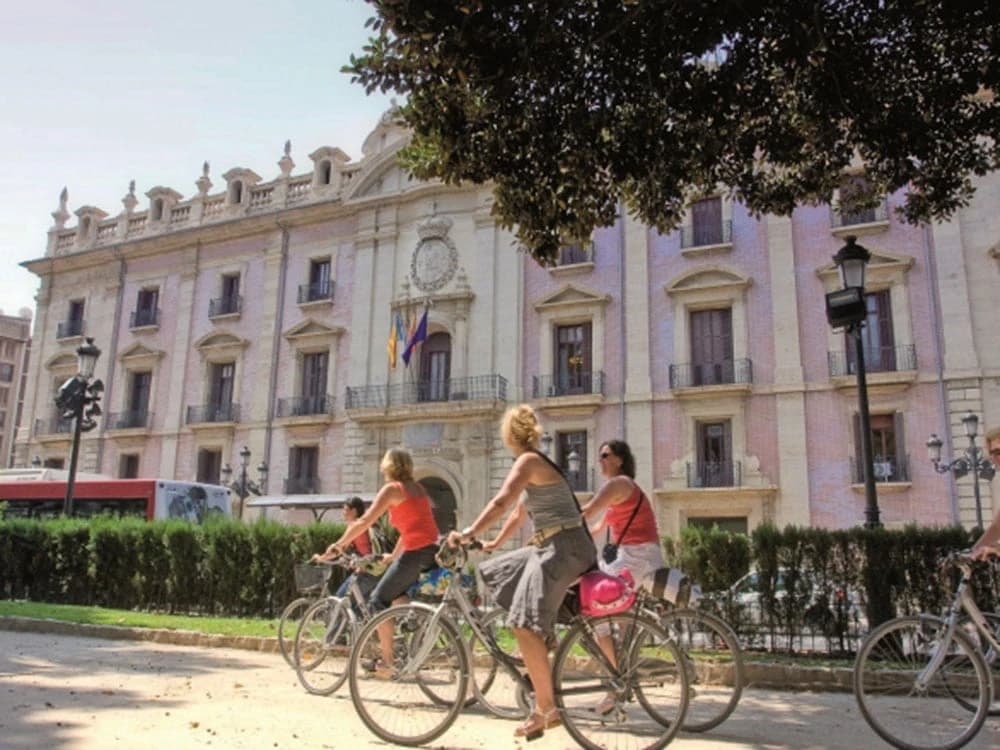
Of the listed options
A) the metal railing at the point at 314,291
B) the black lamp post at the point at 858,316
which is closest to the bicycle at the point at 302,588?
the black lamp post at the point at 858,316

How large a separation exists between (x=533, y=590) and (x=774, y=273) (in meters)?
19.9

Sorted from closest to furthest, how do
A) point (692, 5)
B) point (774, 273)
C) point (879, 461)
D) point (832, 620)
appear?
Answer: point (692, 5), point (832, 620), point (879, 461), point (774, 273)

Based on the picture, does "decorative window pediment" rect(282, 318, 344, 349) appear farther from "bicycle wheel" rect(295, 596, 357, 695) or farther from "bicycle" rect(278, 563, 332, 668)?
"bicycle wheel" rect(295, 596, 357, 695)

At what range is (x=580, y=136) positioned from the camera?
849 cm

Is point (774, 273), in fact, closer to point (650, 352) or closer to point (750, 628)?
point (650, 352)

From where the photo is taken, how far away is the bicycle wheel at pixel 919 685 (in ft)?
15.4

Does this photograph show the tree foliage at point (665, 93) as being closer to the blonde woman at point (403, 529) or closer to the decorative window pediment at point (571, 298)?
the blonde woman at point (403, 529)

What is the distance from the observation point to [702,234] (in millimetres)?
24047

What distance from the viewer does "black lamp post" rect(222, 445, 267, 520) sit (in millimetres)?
25594

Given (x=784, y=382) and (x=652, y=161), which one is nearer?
(x=652, y=161)

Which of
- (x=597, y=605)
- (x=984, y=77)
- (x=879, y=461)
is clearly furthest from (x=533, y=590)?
(x=879, y=461)

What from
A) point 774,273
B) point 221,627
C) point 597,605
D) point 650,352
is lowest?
point 221,627

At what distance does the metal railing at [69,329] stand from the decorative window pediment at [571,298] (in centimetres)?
1963

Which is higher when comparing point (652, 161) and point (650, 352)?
point (650, 352)
